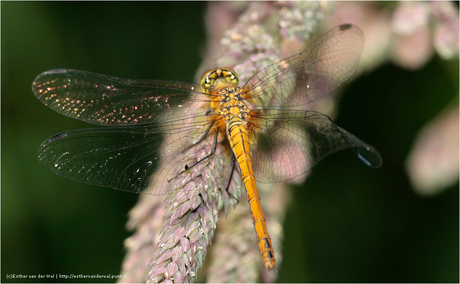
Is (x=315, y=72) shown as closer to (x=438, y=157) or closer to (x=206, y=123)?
(x=206, y=123)

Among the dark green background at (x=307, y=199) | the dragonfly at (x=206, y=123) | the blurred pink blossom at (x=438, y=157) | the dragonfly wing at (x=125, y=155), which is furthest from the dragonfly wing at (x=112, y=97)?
the blurred pink blossom at (x=438, y=157)

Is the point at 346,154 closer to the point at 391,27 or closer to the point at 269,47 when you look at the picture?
the point at 391,27

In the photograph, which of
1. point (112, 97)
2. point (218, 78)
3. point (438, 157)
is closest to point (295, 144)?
point (218, 78)

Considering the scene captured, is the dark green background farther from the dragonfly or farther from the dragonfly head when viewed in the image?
the dragonfly head

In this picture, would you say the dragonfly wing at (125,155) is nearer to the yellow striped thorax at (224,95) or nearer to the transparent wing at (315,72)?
the yellow striped thorax at (224,95)

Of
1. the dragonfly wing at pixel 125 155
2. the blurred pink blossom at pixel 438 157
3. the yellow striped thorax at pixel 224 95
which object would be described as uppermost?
the yellow striped thorax at pixel 224 95
